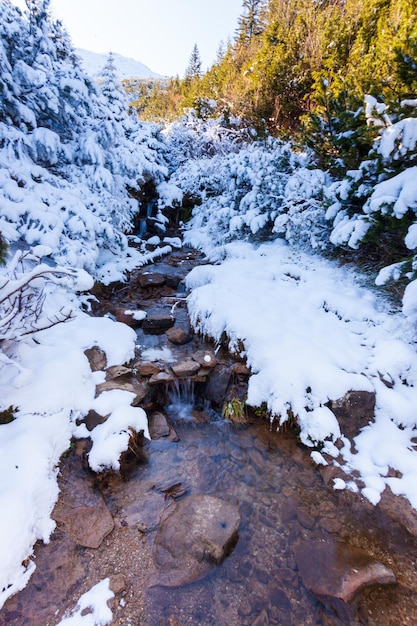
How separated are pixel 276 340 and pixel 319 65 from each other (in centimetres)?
897

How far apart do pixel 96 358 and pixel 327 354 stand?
3370 millimetres

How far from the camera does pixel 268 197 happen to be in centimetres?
739

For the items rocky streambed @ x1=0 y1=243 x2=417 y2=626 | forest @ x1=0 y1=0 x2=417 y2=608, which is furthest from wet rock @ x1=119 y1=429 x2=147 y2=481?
forest @ x1=0 y1=0 x2=417 y2=608

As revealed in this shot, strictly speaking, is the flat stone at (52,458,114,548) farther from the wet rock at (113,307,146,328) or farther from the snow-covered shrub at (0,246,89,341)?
the wet rock at (113,307,146,328)

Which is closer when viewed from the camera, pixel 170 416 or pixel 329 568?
pixel 329 568

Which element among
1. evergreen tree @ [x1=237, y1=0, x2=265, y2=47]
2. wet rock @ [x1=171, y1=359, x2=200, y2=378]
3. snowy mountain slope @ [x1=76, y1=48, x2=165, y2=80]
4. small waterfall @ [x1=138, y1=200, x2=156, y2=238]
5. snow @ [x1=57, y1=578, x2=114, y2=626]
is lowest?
snow @ [x1=57, y1=578, x2=114, y2=626]

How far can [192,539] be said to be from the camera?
267 cm

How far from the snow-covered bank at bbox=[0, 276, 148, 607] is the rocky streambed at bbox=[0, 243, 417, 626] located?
0.16 meters

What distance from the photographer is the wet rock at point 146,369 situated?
4.61 metres

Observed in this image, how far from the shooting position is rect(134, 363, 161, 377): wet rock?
4.61m

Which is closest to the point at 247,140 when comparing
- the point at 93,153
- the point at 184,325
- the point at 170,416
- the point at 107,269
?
the point at 93,153

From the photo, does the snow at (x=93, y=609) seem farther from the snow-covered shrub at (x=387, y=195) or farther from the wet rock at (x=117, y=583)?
the snow-covered shrub at (x=387, y=195)

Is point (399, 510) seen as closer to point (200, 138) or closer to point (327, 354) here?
point (327, 354)

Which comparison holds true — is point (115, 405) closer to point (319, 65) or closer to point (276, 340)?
point (276, 340)
